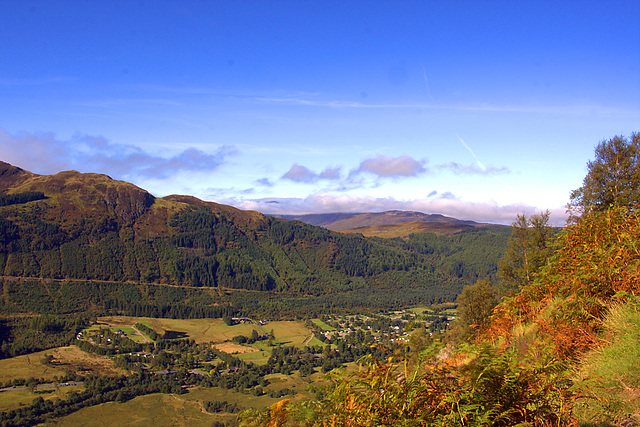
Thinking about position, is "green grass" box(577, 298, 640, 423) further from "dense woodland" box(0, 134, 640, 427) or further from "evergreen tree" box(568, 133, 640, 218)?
"evergreen tree" box(568, 133, 640, 218)

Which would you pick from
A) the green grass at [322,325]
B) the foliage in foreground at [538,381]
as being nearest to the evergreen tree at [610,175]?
the foliage in foreground at [538,381]

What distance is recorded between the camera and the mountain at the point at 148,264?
121113 mm

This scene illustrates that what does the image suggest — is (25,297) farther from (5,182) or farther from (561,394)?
(561,394)

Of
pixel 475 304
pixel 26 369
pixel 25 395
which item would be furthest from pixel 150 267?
pixel 475 304

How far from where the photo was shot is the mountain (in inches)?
4768

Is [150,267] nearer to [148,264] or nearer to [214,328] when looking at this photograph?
[148,264]

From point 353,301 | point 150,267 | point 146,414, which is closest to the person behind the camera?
point 146,414

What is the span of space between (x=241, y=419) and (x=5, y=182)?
212504mm

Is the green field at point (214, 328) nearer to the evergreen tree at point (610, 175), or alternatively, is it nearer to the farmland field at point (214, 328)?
the farmland field at point (214, 328)

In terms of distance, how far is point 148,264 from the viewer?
151 m

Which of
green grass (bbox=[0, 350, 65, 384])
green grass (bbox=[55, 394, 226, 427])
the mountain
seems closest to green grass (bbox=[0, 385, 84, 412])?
green grass (bbox=[55, 394, 226, 427])

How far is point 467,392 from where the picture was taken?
14.7 feet

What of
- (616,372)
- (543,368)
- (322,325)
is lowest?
(322,325)

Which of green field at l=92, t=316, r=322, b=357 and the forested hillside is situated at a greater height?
the forested hillside
